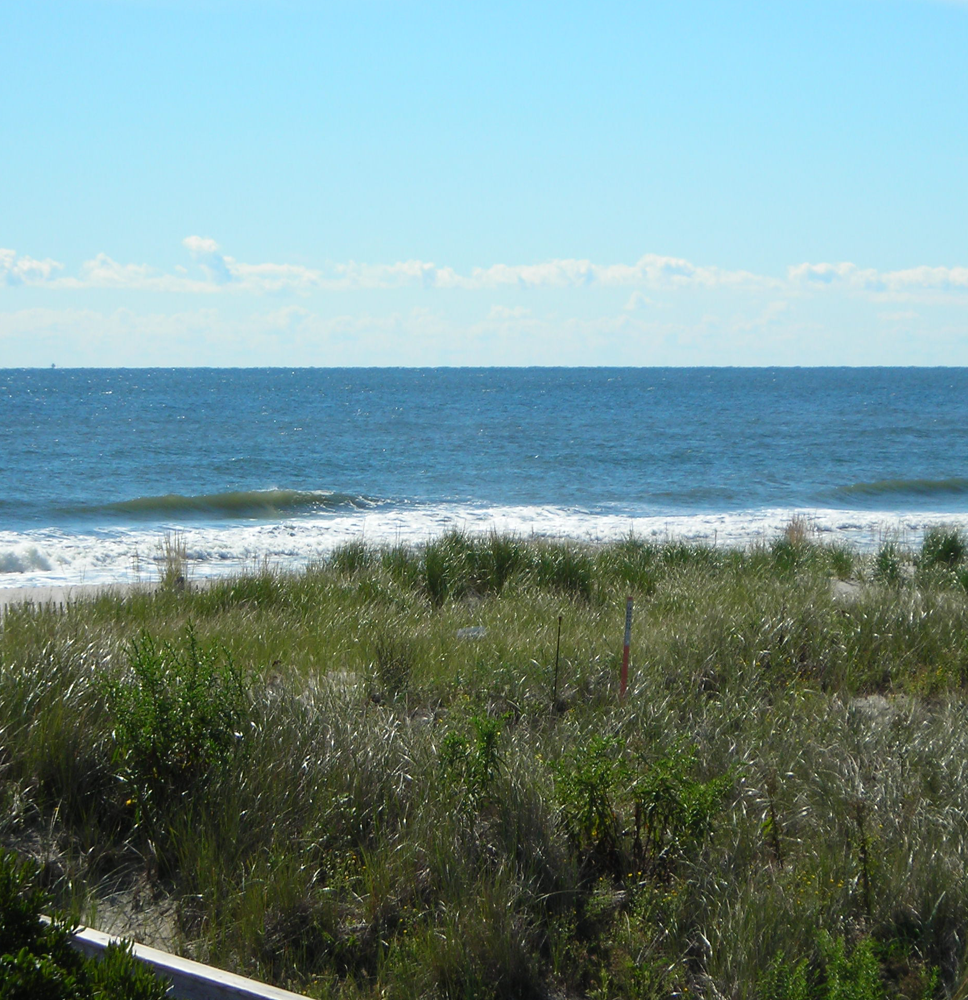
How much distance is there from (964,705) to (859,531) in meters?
15.2

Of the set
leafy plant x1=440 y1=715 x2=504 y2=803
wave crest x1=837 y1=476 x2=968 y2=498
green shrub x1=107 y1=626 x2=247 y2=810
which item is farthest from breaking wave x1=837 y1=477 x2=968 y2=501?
green shrub x1=107 y1=626 x2=247 y2=810

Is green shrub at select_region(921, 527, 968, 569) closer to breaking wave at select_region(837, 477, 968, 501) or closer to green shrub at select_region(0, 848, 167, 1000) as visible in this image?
green shrub at select_region(0, 848, 167, 1000)

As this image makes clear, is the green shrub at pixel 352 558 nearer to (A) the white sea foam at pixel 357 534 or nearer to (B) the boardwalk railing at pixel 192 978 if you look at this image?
(A) the white sea foam at pixel 357 534

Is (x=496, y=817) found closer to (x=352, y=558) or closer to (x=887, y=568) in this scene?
(x=352, y=558)

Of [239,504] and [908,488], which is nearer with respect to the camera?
[239,504]

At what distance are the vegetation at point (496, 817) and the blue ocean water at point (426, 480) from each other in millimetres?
7150

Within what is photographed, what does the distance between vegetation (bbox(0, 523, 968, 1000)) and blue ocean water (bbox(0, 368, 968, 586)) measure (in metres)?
7.15

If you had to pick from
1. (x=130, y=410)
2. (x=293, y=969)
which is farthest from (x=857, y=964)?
(x=130, y=410)

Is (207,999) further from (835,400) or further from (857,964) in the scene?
(835,400)

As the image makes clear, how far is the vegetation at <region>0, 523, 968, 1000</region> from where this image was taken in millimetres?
3314

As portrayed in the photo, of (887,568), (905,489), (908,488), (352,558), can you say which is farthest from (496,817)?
(908,488)

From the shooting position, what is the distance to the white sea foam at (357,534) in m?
15.1

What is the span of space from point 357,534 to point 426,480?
1080 centimetres

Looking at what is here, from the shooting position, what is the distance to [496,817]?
3.98 m
